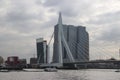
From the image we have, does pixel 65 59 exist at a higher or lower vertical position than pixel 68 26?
lower

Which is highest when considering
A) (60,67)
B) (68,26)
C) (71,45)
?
(68,26)

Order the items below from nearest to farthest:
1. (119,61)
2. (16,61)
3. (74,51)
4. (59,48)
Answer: (59,48)
(119,61)
(74,51)
(16,61)

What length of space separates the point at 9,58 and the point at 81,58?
40.3 metres

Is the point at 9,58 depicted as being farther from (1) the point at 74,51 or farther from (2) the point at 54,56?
(1) the point at 74,51

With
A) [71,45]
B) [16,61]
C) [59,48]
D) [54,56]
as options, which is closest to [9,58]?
[16,61]

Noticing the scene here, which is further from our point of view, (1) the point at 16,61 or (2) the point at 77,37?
(1) the point at 16,61

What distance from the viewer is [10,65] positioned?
180 meters

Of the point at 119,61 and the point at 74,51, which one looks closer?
the point at 119,61

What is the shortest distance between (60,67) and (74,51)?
1395cm

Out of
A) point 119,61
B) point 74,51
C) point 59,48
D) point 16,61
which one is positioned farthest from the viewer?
point 16,61

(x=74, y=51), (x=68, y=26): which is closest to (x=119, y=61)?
(x=74, y=51)

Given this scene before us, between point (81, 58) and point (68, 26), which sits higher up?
point (68, 26)

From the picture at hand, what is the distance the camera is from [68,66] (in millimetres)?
189500

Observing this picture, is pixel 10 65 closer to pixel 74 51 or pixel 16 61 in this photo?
pixel 16 61
